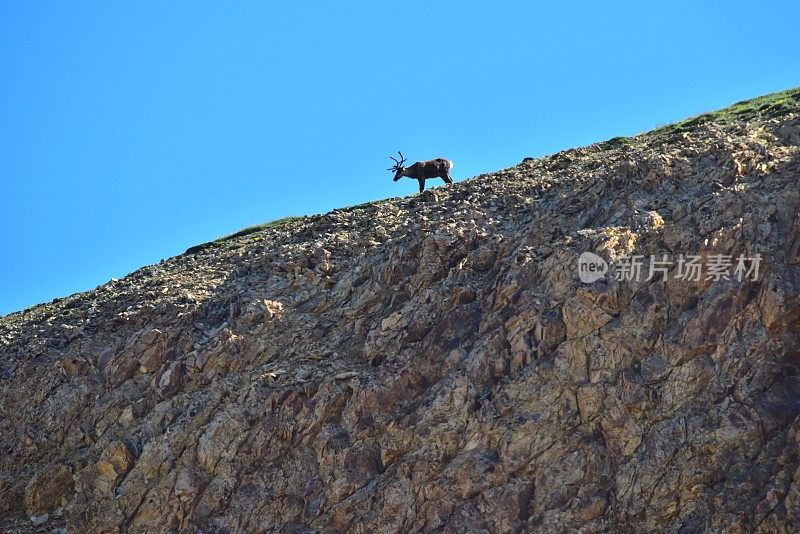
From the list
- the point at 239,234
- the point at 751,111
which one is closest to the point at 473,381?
the point at 751,111

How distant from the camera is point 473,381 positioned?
779 inches

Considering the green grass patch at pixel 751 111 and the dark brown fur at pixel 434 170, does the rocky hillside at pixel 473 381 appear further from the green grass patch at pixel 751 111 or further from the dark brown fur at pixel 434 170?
the dark brown fur at pixel 434 170

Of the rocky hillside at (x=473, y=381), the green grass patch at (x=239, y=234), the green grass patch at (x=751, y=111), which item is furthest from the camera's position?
the green grass patch at (x=239, y=234)

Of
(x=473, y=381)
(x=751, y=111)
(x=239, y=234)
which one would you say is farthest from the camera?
(x=239, y=234)

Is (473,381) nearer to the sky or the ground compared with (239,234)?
nearer to the ground

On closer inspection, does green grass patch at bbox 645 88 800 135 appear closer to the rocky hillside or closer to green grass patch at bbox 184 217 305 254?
the rocky hillside

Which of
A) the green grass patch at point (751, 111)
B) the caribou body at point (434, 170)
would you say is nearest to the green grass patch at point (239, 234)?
the caribou body at point (434, 170)

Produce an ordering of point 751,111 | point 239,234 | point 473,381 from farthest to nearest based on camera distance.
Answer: point 239,234
point 751,111
point 473,381

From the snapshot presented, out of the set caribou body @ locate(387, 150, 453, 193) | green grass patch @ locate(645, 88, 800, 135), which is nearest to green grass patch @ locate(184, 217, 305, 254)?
caribou body @ locate(387, 150, 453, 193)

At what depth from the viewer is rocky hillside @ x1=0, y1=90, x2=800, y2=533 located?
17500 mm

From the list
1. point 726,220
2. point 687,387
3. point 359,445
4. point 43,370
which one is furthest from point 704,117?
point 43,370

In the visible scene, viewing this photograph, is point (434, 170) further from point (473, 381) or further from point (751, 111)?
point (473, 381)

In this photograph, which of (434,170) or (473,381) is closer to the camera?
(473,381)

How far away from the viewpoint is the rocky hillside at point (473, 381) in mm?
17500
